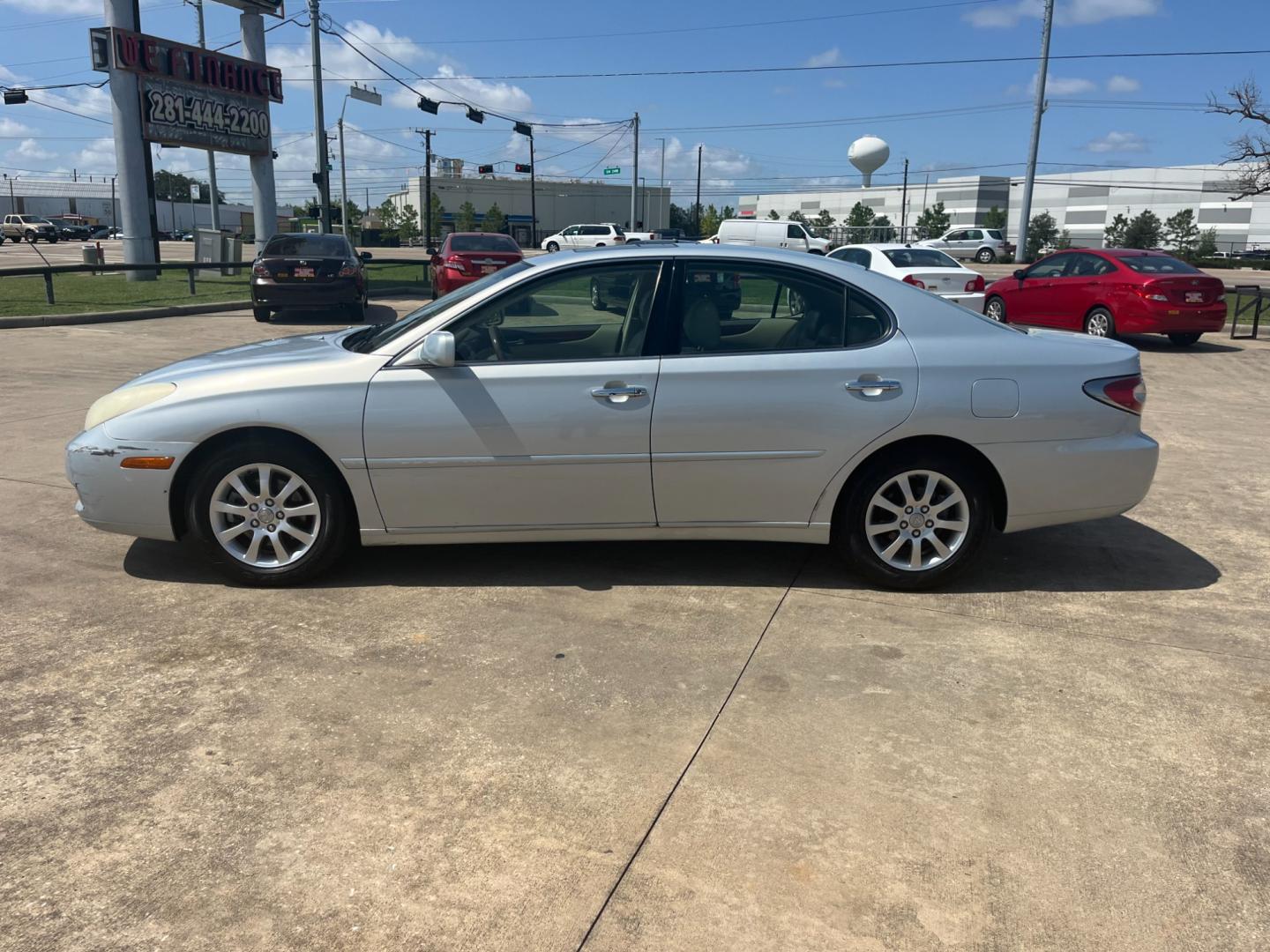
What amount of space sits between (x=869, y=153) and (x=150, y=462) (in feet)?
341

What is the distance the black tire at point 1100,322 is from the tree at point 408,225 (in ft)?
303

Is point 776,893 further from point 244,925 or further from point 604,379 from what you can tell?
point 604,379

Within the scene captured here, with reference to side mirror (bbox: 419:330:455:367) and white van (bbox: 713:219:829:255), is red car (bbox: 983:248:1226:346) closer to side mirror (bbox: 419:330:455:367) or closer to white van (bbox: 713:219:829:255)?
side mirror (bbox: 419:330:455:367)

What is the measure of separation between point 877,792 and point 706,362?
2.12m

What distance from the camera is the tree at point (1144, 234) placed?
71.8 metres

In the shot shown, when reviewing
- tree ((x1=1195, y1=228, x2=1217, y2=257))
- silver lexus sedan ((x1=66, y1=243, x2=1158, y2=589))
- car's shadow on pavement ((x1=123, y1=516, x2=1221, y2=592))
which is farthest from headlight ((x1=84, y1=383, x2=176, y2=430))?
tree ((x1=1195, y1=228, x2=1217, y2=257))

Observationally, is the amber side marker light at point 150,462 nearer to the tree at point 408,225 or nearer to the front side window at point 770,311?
the front side window at point 770,311

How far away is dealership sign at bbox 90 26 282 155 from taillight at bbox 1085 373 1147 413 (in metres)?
26.9

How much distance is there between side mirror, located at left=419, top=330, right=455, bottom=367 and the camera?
170 inches

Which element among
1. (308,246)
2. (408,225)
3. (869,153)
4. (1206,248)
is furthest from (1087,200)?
(308,246)

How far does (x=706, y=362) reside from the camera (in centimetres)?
452

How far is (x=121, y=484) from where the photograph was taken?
178 inches

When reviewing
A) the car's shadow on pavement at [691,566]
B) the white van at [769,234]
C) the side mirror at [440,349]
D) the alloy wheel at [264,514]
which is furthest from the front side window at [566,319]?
the white van at [769,234]

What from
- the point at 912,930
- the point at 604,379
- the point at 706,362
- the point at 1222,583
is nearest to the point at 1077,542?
the point at 1222,583
